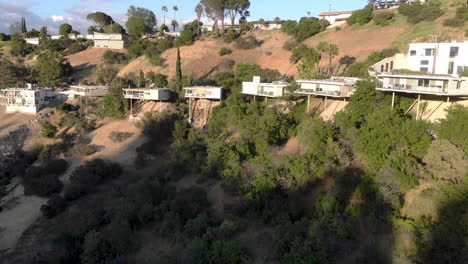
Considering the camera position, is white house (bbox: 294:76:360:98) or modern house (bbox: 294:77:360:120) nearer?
white house (bbox: 294:76:360:98)

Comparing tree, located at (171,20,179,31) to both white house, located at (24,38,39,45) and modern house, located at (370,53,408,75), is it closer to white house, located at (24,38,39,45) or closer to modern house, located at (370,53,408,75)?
white house, located at (24,38,39,45)

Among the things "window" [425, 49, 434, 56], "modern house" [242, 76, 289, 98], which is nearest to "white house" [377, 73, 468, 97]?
"window" [425, 49, 434, 56]

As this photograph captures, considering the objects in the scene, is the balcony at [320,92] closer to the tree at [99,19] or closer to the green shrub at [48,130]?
the green shrub at [48,130]

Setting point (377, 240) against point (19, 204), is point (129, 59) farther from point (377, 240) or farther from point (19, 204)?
point (377, 240)

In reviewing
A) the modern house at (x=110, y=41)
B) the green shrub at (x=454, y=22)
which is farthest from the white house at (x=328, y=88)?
the modern house at (x=110, y=41)

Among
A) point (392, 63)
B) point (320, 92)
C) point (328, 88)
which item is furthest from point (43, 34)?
point (392, 63)

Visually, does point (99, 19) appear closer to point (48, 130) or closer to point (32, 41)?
point (32, 41)

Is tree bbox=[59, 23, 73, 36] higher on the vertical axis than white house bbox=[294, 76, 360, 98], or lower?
higher
